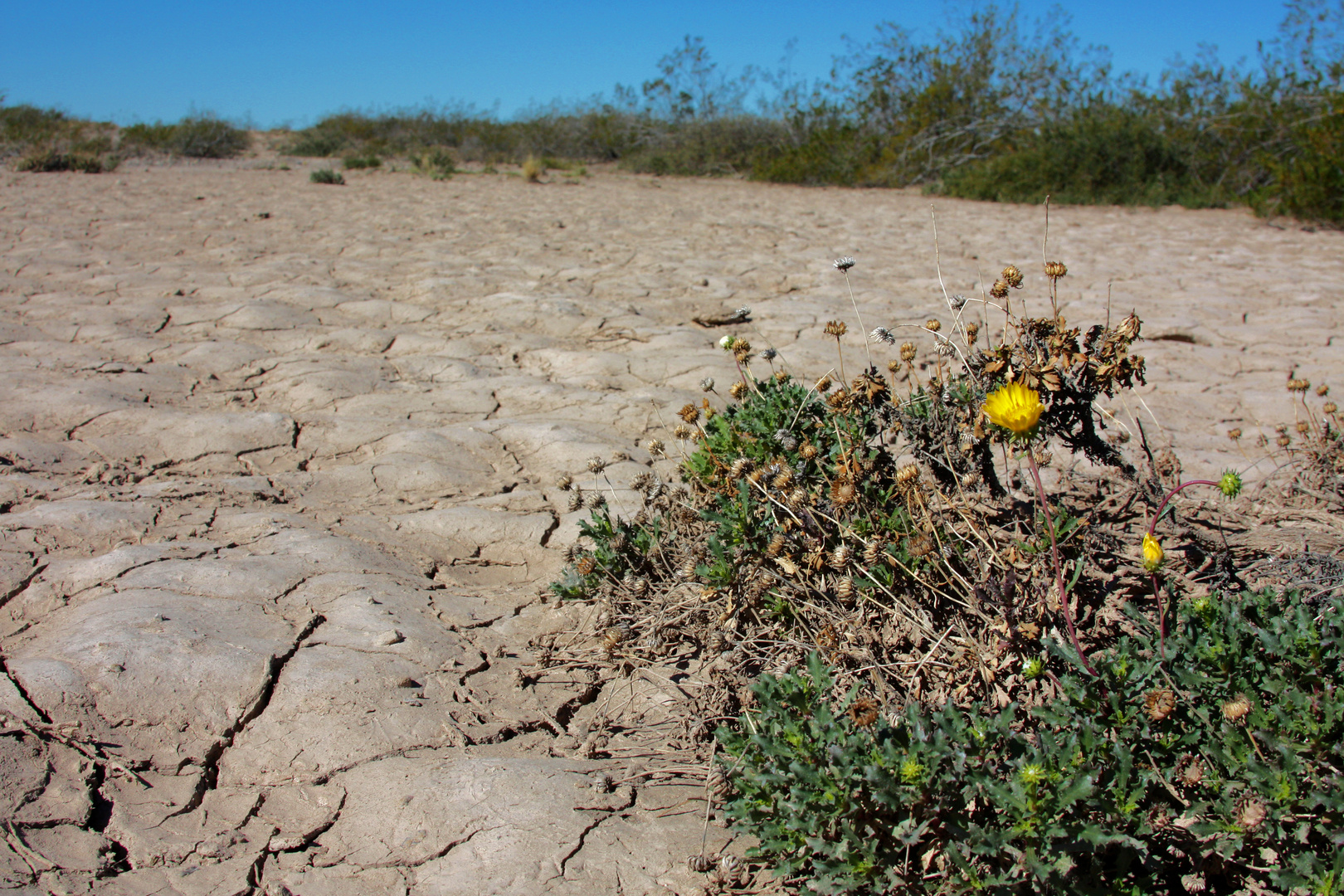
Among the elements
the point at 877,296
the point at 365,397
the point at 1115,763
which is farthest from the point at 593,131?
the point at 1115,763

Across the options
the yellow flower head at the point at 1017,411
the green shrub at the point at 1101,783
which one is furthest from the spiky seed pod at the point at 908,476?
the green shrub at the point at 1101,783

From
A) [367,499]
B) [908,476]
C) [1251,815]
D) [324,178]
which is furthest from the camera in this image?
[324,178]

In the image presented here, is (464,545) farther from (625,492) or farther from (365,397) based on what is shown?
(365,397)

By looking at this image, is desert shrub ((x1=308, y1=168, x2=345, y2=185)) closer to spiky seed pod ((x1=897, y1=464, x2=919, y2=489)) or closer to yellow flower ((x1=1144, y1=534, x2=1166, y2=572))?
spiky seed pod ((x1=897, y1=464, x2=919, y2=489))

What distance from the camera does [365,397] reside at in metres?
3.94

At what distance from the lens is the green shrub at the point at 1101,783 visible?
1366 mm

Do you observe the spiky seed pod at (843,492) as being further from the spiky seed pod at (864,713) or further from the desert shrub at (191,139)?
the desert shrub at (191,139)

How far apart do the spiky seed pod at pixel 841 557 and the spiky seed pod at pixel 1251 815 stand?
931 mm

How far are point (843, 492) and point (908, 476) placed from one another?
162mm

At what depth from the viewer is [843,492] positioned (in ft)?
6.94

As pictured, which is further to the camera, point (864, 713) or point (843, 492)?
point (843, 492)

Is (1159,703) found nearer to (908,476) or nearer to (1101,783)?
(1101,783)

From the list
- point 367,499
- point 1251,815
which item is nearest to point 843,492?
point 1251,815

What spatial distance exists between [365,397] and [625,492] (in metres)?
1.54
